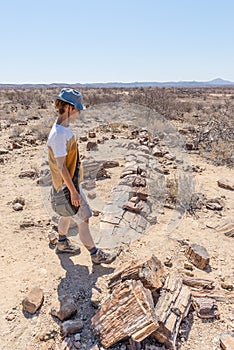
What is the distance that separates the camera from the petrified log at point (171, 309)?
7.91ft

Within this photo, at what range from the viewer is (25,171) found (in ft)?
21.5

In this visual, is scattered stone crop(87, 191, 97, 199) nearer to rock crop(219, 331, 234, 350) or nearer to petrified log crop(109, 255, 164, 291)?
petrified log crop(109, 255, 164, 291)

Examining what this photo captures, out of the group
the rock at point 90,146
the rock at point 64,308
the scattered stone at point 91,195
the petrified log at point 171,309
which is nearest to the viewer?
the petrified log at point 171,309

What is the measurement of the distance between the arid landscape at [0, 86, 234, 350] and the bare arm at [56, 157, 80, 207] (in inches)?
30.9

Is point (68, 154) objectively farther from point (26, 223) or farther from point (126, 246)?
point (26, 223)

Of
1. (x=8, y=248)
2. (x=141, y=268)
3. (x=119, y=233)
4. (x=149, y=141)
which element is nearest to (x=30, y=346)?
(x=141, y=268)

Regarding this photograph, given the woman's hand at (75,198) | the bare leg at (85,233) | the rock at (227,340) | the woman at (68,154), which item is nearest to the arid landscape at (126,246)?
the rock at (227,340)

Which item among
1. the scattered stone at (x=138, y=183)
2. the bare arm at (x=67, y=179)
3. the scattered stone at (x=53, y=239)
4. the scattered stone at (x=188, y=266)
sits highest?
the bare arm at (x=67, y=179)

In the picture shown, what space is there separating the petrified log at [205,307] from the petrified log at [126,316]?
20.4 inches

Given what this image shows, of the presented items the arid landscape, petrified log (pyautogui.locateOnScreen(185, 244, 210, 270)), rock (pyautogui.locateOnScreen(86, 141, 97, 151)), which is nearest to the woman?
the arid landscape

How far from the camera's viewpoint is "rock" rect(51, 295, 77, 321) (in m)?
2.65

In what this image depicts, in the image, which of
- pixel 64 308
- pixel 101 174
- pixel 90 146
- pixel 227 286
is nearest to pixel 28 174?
pixel 101 174

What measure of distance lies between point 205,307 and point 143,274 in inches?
24.1

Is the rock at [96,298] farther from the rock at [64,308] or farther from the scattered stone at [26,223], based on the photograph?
the scattered stone at [26,223]
